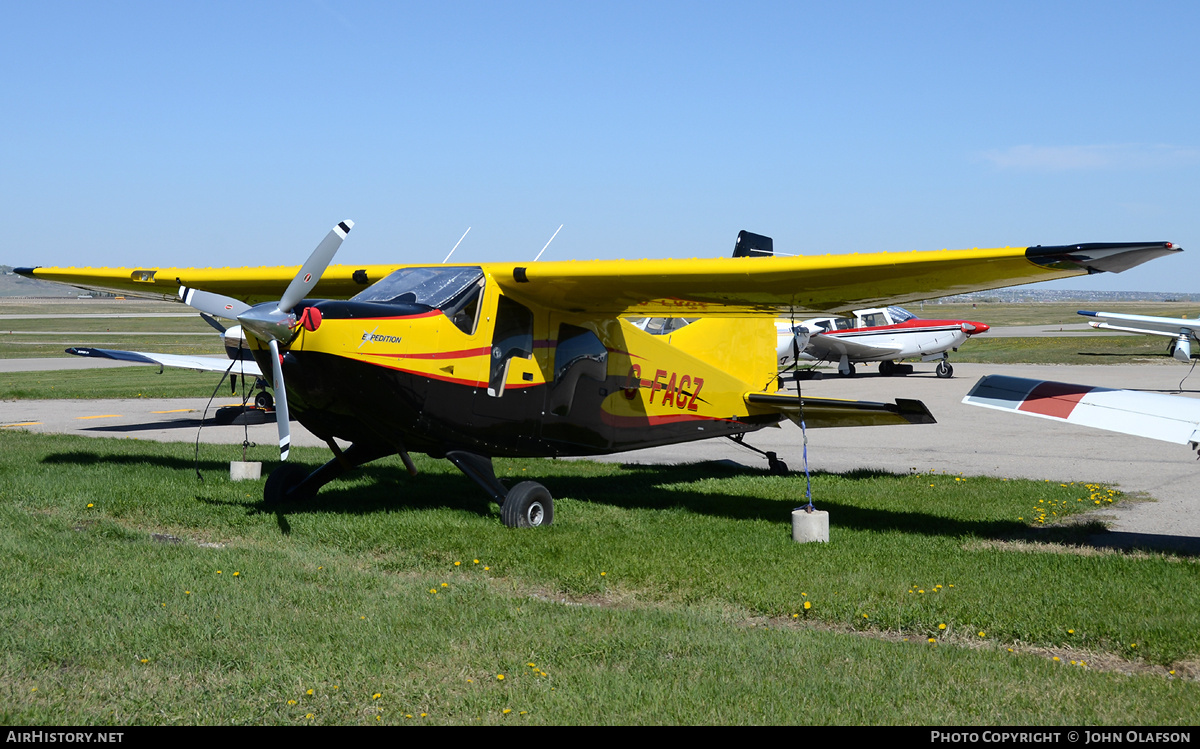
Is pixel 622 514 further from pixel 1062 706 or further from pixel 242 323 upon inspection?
pixel 1062 706

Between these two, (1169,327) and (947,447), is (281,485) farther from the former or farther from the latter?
(1169,327)

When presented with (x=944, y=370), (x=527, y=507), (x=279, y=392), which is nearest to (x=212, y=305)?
(x=279, y=392)

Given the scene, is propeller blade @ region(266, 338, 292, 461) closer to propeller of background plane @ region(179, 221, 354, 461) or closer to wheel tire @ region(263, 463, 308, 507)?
propeller of background plane @ region(179, 221, 354, 461)

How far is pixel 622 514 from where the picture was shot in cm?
1009

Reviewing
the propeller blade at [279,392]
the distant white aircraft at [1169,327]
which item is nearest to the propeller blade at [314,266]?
the propeller blade at [279,392]

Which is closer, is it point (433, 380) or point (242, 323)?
point (242, 323)

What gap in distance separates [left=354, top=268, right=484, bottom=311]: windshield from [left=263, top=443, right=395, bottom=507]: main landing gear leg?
1971 millimetres

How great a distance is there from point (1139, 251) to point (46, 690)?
7114 mm

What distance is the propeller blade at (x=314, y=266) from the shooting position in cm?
780

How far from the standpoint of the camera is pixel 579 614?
6.38 m

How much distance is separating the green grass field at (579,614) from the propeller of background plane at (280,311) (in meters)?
1.36

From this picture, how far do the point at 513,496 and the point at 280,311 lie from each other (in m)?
2.82

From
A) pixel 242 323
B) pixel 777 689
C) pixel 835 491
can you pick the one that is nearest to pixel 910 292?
pixel 835 491

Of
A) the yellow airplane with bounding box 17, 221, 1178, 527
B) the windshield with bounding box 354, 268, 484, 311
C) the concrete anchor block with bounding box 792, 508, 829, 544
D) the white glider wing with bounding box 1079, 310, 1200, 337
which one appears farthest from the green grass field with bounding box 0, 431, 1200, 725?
the white glider wing with bounding box 1079, 310, 1200, 337
